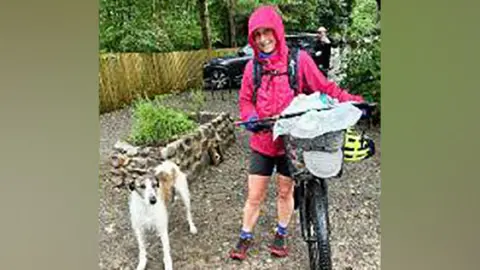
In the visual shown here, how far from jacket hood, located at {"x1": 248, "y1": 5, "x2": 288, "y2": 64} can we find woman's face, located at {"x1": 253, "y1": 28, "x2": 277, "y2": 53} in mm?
12

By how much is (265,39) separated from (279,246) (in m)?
0.78

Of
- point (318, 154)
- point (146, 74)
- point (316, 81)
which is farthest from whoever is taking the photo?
point (146, 74)

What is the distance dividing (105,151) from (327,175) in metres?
0.85

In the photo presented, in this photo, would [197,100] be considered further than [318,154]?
Yes

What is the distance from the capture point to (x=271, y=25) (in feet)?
8.38

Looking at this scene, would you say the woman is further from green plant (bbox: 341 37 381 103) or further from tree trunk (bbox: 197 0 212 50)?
tree trunk (bbox: 197 0 212 50)

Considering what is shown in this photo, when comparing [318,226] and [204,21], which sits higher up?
[204,21]

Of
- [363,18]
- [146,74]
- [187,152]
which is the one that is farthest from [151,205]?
[363,18]

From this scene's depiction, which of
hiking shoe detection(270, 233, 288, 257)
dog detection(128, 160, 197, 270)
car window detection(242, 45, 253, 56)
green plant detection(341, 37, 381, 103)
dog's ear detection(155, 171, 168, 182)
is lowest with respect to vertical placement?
hiking shoe detection(270, 233, 288, 257)

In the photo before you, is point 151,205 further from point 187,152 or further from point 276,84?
point 276,84

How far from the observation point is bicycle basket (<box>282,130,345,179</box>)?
2.40 metres

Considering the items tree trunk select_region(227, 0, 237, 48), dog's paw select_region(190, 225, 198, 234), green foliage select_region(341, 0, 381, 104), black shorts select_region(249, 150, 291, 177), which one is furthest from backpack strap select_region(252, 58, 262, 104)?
dog's paw select_region(190, 225, 198, 234)

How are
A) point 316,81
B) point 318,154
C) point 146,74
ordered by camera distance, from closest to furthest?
point 318,154, point 316,81, point 146,74
